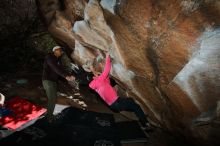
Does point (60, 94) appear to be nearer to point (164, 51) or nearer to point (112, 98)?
point (112, 98)

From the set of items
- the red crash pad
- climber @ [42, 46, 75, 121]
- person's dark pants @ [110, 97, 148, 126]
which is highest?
climber @ [42, 46, 75, 121]

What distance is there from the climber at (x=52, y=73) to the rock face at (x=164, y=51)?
4.93ft

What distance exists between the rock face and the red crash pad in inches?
104

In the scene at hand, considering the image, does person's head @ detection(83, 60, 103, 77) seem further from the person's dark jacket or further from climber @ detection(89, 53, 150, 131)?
the person's dark jacket

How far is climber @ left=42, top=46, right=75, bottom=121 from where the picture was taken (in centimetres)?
913

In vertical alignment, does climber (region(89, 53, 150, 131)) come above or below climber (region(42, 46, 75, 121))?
below

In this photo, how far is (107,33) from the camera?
9.50 metres

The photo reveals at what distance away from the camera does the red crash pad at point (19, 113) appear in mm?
9078

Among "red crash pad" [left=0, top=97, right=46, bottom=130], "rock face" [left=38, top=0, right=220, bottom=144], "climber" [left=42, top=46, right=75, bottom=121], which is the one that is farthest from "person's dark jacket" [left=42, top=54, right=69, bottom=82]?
"rock face" [left=38, top=0, right=220, bottom=144]

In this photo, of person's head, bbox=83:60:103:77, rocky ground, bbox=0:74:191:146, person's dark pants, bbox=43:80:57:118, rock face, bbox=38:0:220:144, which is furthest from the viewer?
person's head, bbox=83:60:103:77

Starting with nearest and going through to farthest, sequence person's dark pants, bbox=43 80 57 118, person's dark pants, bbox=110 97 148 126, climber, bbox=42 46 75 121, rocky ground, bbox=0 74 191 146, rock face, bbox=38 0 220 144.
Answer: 1. rock face, bbox=38 0 220 144
2. person's dark pants, bbox=110 97 148 126
3. climber, bbox=42 46 75 121
4. person's dark pants, bbox=43 80 57 118
5. rocky ground, bbox=0 74 191 146

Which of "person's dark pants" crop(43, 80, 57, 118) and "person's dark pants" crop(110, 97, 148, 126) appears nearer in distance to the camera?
"person's dark pants" crop(110, 97, 148, 126)

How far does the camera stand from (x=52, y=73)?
31.2 feet

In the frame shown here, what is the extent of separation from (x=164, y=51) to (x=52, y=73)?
3.54m
